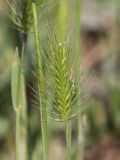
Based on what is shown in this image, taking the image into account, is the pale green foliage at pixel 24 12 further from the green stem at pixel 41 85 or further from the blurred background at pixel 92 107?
the blurred background at pixel 92 107

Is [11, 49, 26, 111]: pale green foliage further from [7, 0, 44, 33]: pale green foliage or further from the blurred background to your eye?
the blurred background

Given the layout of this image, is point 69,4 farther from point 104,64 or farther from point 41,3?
point 104,64

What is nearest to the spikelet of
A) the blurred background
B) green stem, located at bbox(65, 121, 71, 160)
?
green stem, located at bbox(65, 121, 71, 160)

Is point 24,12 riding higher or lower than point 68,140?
higher

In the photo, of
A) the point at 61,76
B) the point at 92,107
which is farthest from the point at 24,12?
the point at 92,107

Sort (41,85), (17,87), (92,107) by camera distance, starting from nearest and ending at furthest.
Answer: (41,85)
(17,87)
(92,107)

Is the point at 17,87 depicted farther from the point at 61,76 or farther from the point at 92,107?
the point at 92,107

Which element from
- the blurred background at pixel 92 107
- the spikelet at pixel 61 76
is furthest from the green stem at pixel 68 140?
the blurred background at pixel 92 107

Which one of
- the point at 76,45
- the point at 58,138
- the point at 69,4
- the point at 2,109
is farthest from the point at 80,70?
the point at 58,138

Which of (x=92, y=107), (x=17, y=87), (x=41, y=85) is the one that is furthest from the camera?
(x=92, y=107)

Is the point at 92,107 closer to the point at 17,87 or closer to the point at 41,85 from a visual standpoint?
the point at 17,87

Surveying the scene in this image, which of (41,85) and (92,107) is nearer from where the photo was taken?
(41,85)
